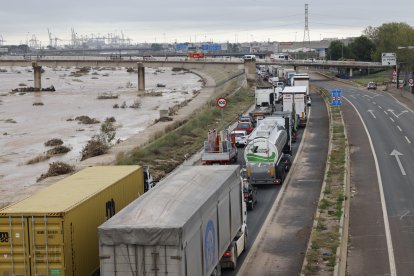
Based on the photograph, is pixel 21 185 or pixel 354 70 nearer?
pixel 21 185

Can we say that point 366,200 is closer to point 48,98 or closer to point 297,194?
point 297,194

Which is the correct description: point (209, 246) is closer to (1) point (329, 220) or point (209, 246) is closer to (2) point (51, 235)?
(2) point (51, 235)

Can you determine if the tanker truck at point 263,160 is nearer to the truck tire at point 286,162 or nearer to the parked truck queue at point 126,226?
the truck tire at point 286,162

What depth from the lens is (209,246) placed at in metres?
18.8

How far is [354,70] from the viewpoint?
534ft

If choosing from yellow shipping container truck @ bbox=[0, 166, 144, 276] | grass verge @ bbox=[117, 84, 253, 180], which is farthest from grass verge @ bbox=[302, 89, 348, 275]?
grass verge @ bbox=[117, 84, 253, 180]

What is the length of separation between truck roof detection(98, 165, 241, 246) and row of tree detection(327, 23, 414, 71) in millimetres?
72234

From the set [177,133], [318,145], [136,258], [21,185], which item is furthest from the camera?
[177,133]

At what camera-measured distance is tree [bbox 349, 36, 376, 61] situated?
550 feet

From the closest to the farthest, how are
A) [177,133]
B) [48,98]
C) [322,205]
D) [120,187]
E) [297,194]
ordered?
[120,187], [322,205], [297,194], [177,133], [48,98]

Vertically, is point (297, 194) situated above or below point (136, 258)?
below

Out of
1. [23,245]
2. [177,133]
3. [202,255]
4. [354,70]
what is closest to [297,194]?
[202,255]

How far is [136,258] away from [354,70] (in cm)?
15176

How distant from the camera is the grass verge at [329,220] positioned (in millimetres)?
22891
